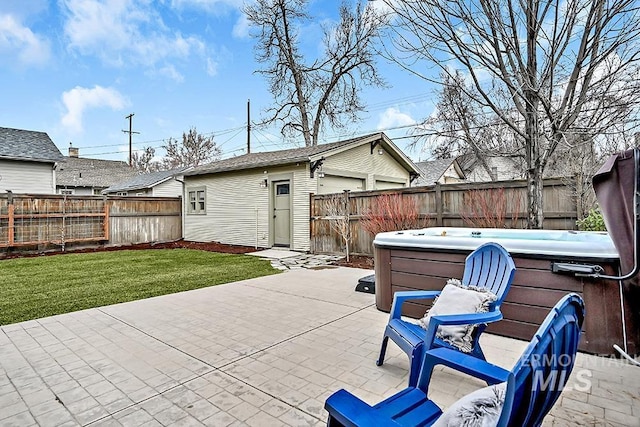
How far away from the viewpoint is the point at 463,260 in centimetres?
375

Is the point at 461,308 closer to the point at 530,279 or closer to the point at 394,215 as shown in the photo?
the point at 530,279

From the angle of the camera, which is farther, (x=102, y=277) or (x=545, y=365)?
(x=102, y=277)

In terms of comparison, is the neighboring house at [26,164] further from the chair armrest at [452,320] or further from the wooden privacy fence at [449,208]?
the chair armrest at [452,320]

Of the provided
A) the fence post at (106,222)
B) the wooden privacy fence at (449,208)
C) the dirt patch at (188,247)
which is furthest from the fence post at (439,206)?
the fence post at (106,222)

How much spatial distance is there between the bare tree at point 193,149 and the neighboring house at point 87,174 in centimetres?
359

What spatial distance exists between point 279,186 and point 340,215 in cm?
269

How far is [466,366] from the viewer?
191cm

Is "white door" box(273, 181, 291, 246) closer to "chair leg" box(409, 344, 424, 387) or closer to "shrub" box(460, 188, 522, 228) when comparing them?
"shrub" box(460, 188, 522, 228)

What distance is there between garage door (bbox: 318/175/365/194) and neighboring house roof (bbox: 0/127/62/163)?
11.0 metres

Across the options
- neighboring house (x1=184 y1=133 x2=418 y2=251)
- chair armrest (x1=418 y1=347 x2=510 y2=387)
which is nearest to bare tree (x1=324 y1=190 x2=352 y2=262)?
neighboring house (x1=184 y1=133 x2=418 y2=251)

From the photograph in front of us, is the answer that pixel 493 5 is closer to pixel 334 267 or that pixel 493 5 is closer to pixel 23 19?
pixel 334 267

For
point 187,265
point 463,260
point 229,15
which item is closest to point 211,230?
point 187,265

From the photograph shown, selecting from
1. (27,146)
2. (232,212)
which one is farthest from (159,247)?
(27,146)

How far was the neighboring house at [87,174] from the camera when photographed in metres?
22.3
